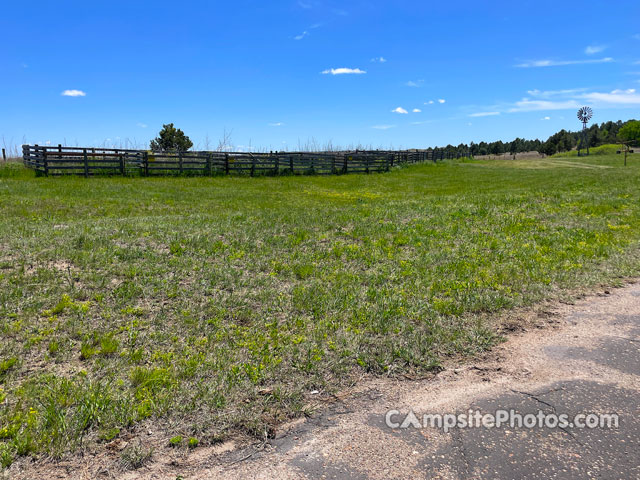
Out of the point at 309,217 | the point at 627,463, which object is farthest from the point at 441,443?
the point at 309,217

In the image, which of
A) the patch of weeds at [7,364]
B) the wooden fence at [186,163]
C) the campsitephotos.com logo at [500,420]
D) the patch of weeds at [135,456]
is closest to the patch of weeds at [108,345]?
the patch of weeds at [7,364]

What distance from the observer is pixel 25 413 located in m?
3.61

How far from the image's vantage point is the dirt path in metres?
2.96

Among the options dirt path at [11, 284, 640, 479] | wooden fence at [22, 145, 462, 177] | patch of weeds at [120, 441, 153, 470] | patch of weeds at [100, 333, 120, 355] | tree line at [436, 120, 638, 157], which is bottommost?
patch of weeds at [120, 441, 153, 470]

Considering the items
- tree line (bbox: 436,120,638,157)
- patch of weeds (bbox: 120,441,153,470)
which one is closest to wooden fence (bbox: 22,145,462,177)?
patch of weeds (bbox: 120,441,153,470)

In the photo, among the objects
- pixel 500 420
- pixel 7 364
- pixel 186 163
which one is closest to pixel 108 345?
pixel 7 364

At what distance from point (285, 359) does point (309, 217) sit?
311 inches

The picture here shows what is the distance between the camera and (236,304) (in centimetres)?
592

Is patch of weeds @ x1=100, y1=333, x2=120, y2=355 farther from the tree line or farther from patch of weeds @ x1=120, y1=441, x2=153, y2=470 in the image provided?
the tree line

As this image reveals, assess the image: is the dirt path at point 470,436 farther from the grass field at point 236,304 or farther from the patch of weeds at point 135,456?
the grass field at point 236,304

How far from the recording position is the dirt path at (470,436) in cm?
296

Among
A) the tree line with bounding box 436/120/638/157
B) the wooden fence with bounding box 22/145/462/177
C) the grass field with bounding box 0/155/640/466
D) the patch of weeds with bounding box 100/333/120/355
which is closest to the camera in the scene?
the grass field with bounding box 0/155/640/466

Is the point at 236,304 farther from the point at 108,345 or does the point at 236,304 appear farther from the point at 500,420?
the point at 500,420

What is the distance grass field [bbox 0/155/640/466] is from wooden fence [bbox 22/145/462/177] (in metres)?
15.3
